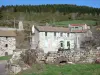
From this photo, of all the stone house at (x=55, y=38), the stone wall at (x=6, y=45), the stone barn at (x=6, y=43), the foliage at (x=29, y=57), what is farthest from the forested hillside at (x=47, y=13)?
the foliage at (x=29, y=57)

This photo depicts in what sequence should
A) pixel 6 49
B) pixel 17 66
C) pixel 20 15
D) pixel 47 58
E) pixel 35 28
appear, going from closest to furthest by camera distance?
pixel 17 66
pixel 47 58
pixel 6 49
pixel 35 28
pixel 20 15

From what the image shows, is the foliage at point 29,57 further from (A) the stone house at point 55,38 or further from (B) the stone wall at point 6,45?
(A) the stone house at point 55,38

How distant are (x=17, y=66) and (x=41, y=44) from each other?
133ft

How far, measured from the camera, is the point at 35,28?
63.8m

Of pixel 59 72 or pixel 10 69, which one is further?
pixel 10 69

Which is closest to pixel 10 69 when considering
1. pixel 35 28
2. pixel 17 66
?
pixel 17 66

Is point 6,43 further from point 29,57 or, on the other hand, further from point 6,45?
point 29,57

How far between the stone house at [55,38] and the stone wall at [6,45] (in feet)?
19.1

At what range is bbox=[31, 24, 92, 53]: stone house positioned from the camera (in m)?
61.9

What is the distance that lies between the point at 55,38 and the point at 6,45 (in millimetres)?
13917

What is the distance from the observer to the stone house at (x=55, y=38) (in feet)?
203

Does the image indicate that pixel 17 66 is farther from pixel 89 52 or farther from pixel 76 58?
pixel 89 52

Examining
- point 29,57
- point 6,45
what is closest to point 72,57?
point 29,57

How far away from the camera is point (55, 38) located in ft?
210
